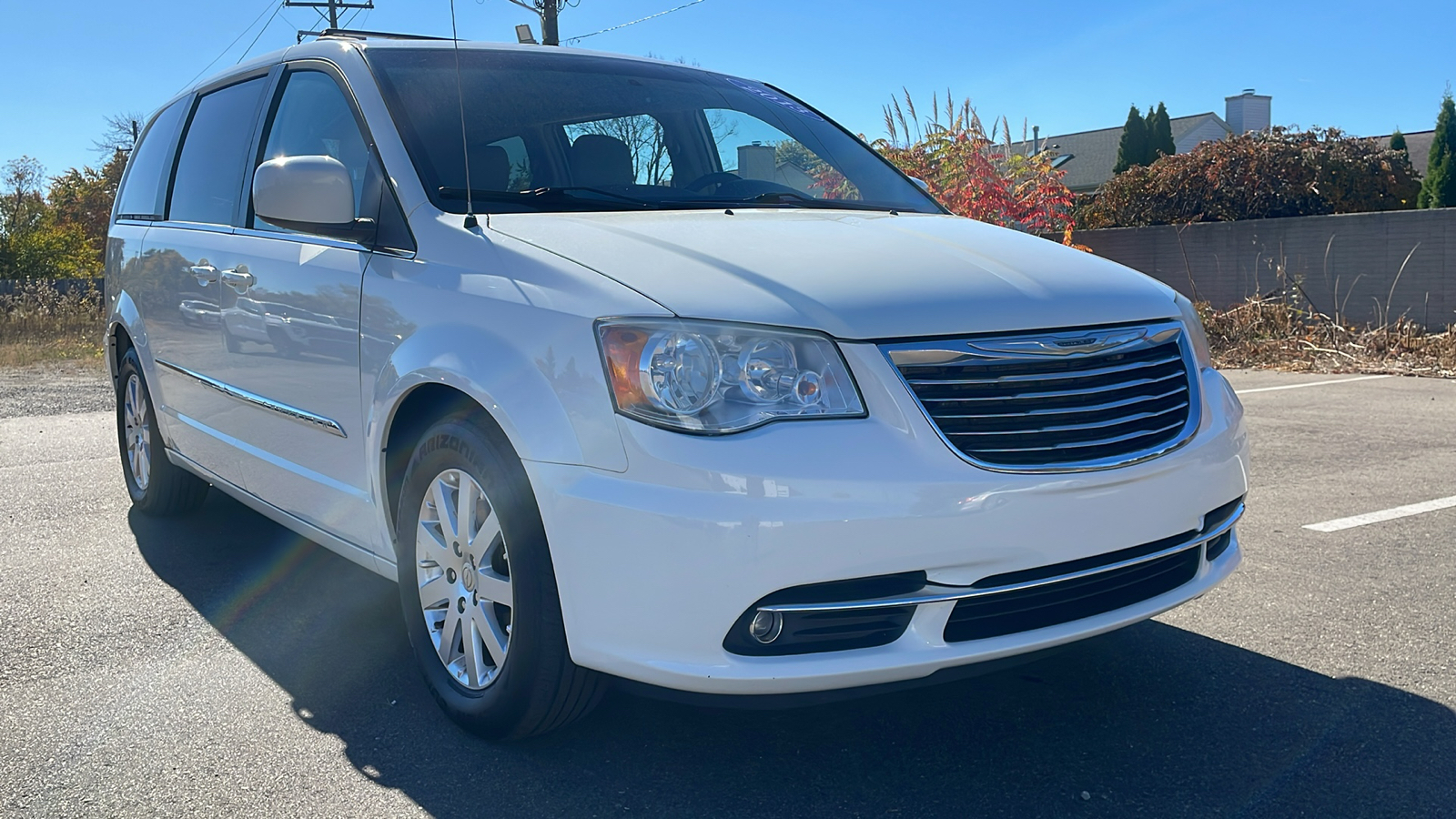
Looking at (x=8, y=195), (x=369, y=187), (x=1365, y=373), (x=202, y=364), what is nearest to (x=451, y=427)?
(x=369, y=187)

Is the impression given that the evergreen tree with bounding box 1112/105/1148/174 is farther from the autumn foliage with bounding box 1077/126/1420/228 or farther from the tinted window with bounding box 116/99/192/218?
the tinted window with bounding box 116/99/192/218

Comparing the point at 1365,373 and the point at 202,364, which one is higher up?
the point at 202,364

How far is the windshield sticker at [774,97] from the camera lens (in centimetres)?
442

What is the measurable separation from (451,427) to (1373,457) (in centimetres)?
535

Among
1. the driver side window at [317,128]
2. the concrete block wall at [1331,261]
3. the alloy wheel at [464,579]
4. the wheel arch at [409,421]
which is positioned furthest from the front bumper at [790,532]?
the concrete block wall at [1331,261]

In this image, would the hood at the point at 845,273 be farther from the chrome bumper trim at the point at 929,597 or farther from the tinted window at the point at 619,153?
the chrome bumper trim at the point at 929,597

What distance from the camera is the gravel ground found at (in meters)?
9.99

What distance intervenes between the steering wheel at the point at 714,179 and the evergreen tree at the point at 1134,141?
126 ft

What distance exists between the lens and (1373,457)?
629 centimetres

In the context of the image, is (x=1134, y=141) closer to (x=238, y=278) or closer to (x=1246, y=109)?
(x=1246, y=109)

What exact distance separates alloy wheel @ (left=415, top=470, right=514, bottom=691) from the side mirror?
2.73 ft

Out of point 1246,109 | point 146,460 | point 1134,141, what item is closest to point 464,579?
point 146,460

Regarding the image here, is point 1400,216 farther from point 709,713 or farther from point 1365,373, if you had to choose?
point 709,713

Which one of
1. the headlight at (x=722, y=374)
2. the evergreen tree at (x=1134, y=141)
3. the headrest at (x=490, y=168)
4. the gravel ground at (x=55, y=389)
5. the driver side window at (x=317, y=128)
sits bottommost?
the gravel ground at (x=55, y=389)
